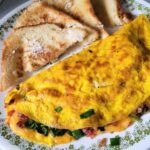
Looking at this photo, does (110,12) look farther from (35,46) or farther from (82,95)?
(82,95)

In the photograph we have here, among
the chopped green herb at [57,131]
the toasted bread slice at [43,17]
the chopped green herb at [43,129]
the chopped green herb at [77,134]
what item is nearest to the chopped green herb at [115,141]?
the chopped green herb at [77,134]

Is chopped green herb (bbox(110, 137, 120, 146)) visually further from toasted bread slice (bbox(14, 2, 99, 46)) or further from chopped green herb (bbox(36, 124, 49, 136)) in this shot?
toasted bread slice (bbox(14, 2, 99, 46))

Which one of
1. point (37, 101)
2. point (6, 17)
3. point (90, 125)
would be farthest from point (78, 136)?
point (6, 17)

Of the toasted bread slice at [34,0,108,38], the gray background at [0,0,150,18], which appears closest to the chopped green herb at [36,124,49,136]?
the toasted bread slice at [34,0,108,38]

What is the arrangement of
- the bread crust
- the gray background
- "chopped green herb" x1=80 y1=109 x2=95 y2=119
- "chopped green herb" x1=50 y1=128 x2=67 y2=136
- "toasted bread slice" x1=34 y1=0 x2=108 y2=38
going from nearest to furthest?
"chopped green herb" x1=80 y1=109 x2=95 y2=119 → "chopped green herb" x1=50 y1=128 x2=67 y2=136 → the bread crust → "toasted bread slice" x1=34 y1=0 x2=108 y2=38 → the gray background

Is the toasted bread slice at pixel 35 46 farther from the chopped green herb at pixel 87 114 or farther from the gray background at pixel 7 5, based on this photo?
the chopped green herb at pixel 87 114

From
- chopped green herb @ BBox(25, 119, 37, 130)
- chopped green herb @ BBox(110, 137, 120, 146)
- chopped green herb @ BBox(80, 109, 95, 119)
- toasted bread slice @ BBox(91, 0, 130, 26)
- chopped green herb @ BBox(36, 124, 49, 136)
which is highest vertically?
chopped green herb @ BBox(25, 119, 37, 130)

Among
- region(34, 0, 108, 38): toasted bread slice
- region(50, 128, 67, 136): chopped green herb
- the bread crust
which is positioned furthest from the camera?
region(34, 0, 108, 38): toasted bread slice

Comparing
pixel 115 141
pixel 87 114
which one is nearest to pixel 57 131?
pixel 87 114

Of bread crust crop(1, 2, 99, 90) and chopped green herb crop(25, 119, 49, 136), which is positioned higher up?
bread crust crop(1, 2, 99, 90)
